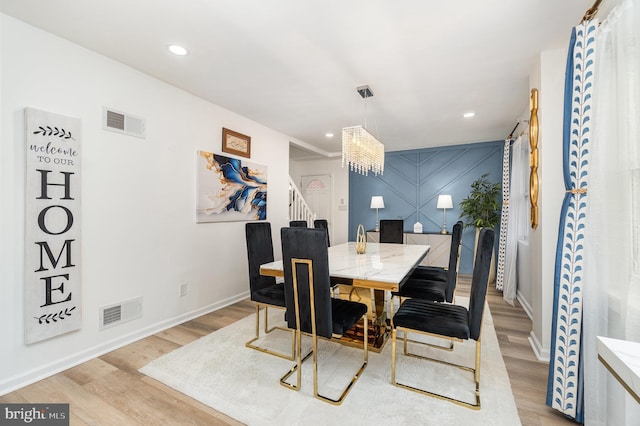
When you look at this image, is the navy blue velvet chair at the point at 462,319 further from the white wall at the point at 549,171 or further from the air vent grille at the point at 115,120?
the air vent grille at the point at 115,120

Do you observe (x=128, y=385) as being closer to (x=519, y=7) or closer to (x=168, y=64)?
(x=168, y=64)

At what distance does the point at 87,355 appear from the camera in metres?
2.30

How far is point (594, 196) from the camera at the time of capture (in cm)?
151

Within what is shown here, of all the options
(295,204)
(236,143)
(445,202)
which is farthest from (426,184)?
(236,143)

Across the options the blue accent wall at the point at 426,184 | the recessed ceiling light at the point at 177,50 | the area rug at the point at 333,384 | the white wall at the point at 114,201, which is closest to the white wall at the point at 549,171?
the area rug at the point at 333,384

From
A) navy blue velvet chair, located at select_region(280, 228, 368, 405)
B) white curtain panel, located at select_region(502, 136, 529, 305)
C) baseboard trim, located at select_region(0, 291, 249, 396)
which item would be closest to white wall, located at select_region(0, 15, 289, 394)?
baseboard trim, located at select_region(0, 291, 249, 396)

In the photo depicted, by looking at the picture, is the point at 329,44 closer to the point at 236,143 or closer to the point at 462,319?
the point at 236,143

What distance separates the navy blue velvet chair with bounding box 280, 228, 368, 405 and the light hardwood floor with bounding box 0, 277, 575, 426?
2.13 feet

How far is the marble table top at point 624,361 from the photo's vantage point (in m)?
0.72

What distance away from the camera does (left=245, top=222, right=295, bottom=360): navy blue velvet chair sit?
2443 mm

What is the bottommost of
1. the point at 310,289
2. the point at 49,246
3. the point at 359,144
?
the point at 310,289

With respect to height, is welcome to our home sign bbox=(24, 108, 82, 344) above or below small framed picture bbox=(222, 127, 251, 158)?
below

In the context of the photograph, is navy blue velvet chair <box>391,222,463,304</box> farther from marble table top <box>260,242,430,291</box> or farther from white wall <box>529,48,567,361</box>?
white wall <box>529,48,567,361</box>

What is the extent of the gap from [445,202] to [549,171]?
306cm
